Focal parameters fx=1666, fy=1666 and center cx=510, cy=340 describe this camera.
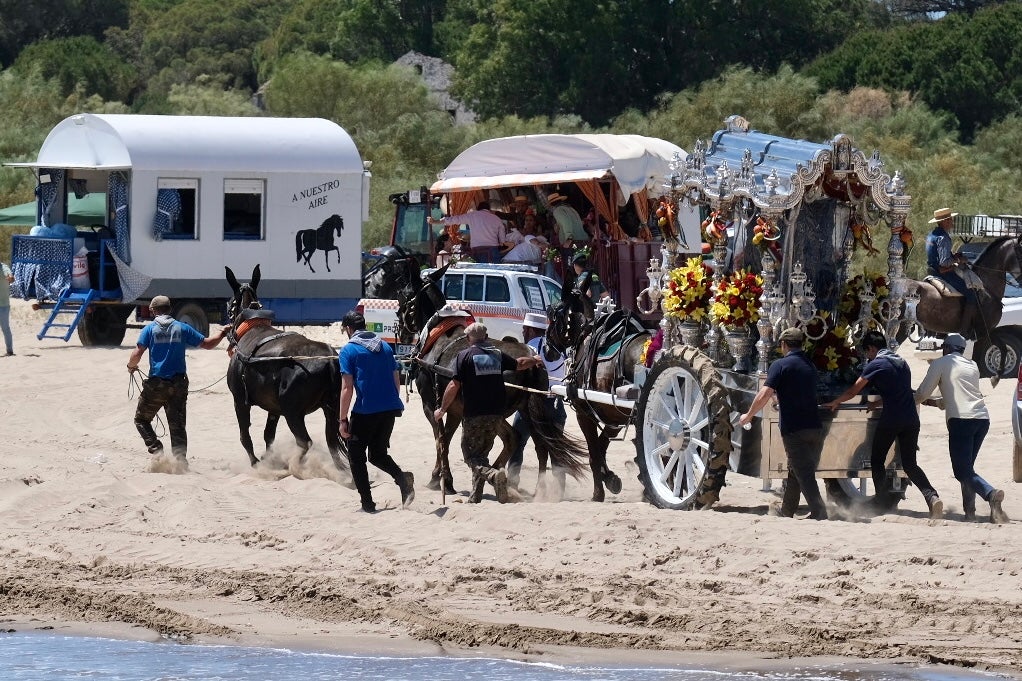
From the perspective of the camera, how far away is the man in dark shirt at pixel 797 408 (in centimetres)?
1096

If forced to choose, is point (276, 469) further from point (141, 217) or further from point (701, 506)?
point (141, 217)

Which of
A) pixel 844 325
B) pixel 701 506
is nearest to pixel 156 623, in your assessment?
pixel 701 506

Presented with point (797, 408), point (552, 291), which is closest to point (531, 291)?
point (552, 291)

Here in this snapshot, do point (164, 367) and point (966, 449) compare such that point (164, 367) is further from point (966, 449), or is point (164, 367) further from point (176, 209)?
point (176, 209)

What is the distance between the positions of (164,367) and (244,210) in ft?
33.4

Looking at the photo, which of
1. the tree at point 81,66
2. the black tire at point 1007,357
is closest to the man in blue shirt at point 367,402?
the black tire at point 1007,357

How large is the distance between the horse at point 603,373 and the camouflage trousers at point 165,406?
3.47 metres

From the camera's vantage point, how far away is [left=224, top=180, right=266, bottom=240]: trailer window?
23938mm

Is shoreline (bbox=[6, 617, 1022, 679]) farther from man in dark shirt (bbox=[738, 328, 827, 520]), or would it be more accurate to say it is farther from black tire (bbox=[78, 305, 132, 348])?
black tire (bbox=[78, 305, 132, 348])

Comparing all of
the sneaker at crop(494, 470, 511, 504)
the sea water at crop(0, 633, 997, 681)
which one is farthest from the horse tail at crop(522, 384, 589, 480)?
the sea water at crop(0, 633, 997, 681)

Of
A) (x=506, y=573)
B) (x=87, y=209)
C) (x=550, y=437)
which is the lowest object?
(x=506, y=573)

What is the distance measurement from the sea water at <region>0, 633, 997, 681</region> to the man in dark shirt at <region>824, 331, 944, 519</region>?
3.20m

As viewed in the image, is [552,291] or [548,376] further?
[552,291]

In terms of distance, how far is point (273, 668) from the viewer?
886cm
